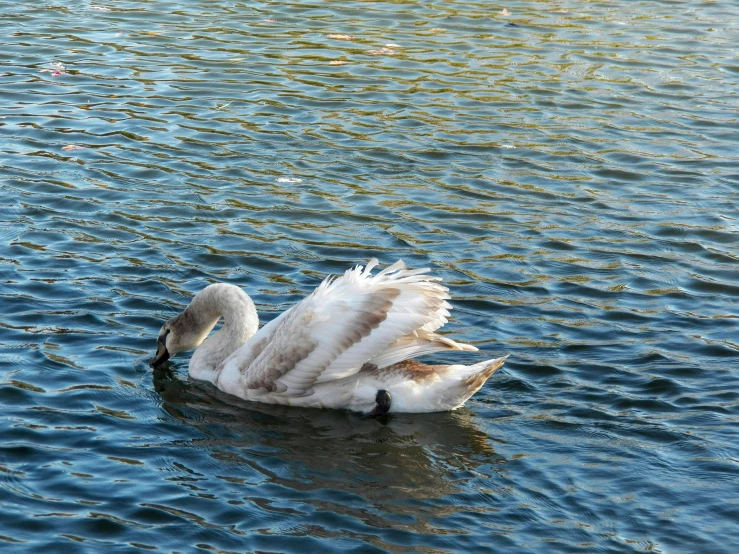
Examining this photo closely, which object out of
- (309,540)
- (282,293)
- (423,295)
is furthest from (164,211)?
(309,540)

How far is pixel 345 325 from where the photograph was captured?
27.8ft

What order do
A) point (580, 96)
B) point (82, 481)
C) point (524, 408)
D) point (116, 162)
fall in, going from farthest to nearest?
point (580, 96) → point (116, 162) → point (524, 408) → point (82, 481)

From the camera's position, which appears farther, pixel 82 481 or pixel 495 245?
pixel 495 245

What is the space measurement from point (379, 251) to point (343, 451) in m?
3.43

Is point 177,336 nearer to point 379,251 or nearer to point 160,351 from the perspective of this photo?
point 160,351

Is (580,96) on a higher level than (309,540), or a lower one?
higher

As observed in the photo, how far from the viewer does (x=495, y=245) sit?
1132cm

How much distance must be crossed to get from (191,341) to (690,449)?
3.85 m

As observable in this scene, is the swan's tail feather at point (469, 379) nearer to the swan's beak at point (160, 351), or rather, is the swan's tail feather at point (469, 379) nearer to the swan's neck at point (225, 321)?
the swan's neck at point (225, 321)

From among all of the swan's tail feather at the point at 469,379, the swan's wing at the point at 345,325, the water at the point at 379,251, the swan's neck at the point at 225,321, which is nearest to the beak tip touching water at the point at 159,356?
the water at the point at 379,251

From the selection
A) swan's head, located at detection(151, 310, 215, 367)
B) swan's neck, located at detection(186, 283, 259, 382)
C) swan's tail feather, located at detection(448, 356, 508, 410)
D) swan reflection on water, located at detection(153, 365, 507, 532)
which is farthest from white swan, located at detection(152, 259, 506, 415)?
swan's head, located at detection(151, 310, 215, 367)

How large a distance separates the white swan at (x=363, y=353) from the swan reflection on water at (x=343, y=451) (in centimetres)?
12

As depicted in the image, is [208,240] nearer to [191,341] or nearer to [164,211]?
[164,211]

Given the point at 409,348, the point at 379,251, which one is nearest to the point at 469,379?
the point at 409,348
